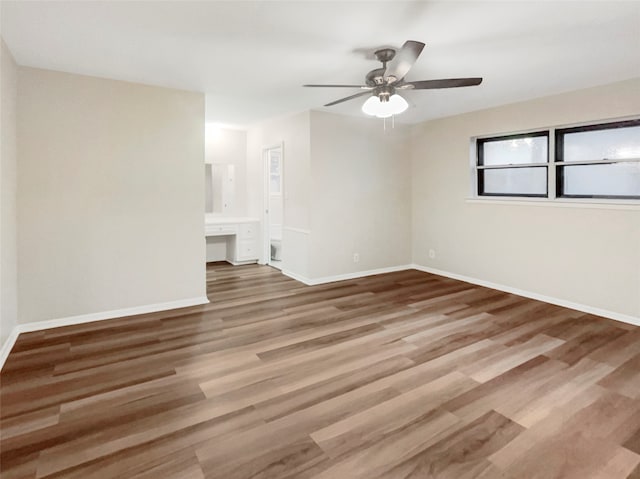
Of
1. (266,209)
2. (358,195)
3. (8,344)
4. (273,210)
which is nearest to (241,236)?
(266,209)

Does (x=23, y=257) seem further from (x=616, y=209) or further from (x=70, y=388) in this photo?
(x=616, y=209)

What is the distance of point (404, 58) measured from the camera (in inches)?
99.3

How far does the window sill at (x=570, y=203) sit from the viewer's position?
381 centimetres

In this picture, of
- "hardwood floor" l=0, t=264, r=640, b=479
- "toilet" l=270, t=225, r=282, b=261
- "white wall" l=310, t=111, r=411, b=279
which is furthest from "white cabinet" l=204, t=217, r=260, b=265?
"hardwood floor" l=0, t=264, r=640, b=479

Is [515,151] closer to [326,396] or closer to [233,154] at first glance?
[326,396]

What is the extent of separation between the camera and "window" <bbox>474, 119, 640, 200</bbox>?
3.92 metres

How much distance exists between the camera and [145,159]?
13.1 ft

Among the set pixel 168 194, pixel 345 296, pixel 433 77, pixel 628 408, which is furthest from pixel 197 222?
pixel 628 408

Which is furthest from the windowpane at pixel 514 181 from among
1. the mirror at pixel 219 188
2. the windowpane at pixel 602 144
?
the mirror at pixel 219 188

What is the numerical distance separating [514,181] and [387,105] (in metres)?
2.90

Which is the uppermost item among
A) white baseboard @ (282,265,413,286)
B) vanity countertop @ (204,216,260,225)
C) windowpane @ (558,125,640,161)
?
windowpane @ (558,125,640,161)

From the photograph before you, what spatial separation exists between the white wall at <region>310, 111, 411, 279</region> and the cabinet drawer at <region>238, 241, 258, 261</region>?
72.0 inches

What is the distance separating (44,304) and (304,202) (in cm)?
327

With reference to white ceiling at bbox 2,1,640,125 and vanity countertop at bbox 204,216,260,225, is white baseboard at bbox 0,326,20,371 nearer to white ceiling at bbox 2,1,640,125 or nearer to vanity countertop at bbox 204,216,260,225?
white ceiling at bbox 2,1,640,125
